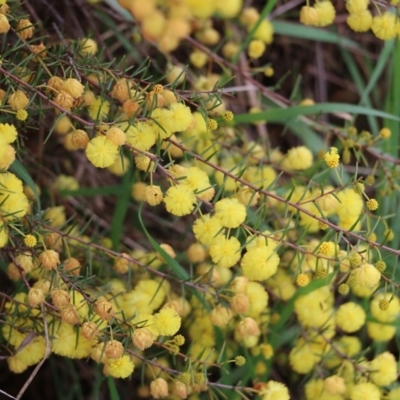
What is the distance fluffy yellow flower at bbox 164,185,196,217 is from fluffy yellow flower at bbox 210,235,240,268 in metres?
0.07

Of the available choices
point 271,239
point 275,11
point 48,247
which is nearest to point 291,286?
point 271,239

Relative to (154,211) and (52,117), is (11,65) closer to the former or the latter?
(52,117)

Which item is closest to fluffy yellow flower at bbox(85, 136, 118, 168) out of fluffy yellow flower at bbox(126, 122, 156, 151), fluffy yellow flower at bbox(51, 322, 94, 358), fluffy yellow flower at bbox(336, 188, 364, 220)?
fluffy yellow flower at bbox(126, 122, 156, 151)

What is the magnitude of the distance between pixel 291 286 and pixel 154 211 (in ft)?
1.54

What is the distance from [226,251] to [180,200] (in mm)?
105

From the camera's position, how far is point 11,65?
38.1 inches

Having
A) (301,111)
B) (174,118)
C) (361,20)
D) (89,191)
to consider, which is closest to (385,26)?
(361,20)

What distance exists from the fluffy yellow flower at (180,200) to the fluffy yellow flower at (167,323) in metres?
0.16

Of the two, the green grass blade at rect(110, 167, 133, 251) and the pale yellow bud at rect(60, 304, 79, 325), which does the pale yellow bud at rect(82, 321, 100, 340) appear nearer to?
the pale yellow bud at rect(60, 304, 79, 325)

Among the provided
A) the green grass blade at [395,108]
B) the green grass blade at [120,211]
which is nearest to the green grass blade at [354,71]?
the green grass blade at [395,108]

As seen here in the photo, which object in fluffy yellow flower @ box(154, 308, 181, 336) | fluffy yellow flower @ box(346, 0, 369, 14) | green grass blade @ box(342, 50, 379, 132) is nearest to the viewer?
fluffy yellow flower @ box(154, 308, 181, 336)

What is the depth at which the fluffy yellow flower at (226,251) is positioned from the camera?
3.04ft

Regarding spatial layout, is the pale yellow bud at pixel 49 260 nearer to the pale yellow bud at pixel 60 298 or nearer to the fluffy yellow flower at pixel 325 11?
the pale yellow bud at pixel 60 298

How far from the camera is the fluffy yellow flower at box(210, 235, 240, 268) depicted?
93cm
